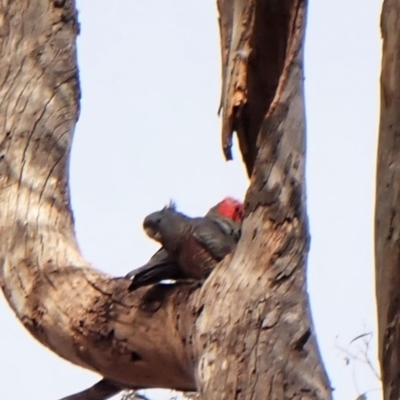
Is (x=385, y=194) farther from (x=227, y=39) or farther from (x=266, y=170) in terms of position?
(x=227, y=39)

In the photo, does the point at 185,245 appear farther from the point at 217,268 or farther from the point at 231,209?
the point at 231,209

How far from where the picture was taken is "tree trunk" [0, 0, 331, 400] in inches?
88.5

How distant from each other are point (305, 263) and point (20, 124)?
1156 mm

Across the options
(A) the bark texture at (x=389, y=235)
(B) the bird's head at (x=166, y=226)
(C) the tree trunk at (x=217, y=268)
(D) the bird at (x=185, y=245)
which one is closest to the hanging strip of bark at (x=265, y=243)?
(C) the tree trunk at (x=217, y=268)

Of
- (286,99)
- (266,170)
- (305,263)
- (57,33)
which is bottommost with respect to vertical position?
(305,263)

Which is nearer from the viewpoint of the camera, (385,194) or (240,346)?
(385,194)

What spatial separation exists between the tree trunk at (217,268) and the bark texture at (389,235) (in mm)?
410

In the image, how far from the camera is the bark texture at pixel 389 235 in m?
1.75

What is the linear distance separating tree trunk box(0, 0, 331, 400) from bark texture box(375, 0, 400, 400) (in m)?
0.41

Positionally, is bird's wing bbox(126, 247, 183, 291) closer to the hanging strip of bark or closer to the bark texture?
the hanging strip of bark

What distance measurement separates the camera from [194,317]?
2.42 meters

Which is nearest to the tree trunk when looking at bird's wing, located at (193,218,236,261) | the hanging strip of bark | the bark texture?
the hanging strip of bark

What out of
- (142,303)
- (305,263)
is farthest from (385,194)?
(142,303)

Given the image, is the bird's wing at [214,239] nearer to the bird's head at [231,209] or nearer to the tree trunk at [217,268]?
the tree trunk at [217,268]
